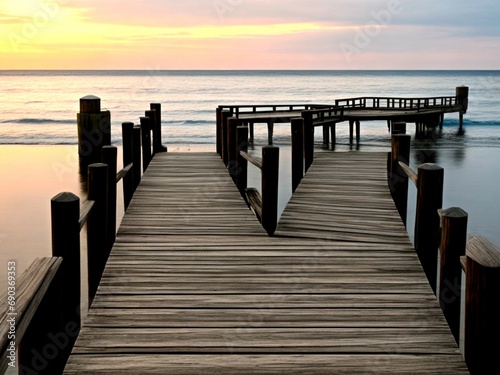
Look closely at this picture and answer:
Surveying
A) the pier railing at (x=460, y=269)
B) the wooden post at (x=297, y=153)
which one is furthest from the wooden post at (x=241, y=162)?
the pier railing at (x=460, y=269)

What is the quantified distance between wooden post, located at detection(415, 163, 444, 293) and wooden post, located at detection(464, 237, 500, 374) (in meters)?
2.51

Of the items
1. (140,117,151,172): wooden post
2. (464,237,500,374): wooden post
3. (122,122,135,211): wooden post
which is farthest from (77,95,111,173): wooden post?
(464,237,500,374): wooden post

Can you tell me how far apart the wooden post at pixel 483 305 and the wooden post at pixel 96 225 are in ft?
11.2

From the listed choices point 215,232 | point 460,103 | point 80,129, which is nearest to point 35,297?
point 215,232

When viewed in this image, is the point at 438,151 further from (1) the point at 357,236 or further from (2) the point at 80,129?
(1) the point at 357,236

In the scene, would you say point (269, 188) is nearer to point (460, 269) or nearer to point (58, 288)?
point (460, 269)

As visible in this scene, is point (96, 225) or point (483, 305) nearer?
point (483, 305)

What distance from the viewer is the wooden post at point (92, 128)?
43.4 ft

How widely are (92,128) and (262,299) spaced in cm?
906

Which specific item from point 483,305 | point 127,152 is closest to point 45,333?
point 483,305

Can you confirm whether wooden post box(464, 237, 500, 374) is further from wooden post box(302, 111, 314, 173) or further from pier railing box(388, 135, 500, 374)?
wooden post box(302, 111, 314, 173)

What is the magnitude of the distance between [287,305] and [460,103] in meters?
37.2

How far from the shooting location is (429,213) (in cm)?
609

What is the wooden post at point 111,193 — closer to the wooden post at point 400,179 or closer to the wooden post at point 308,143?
the wooden post at point 400,179
